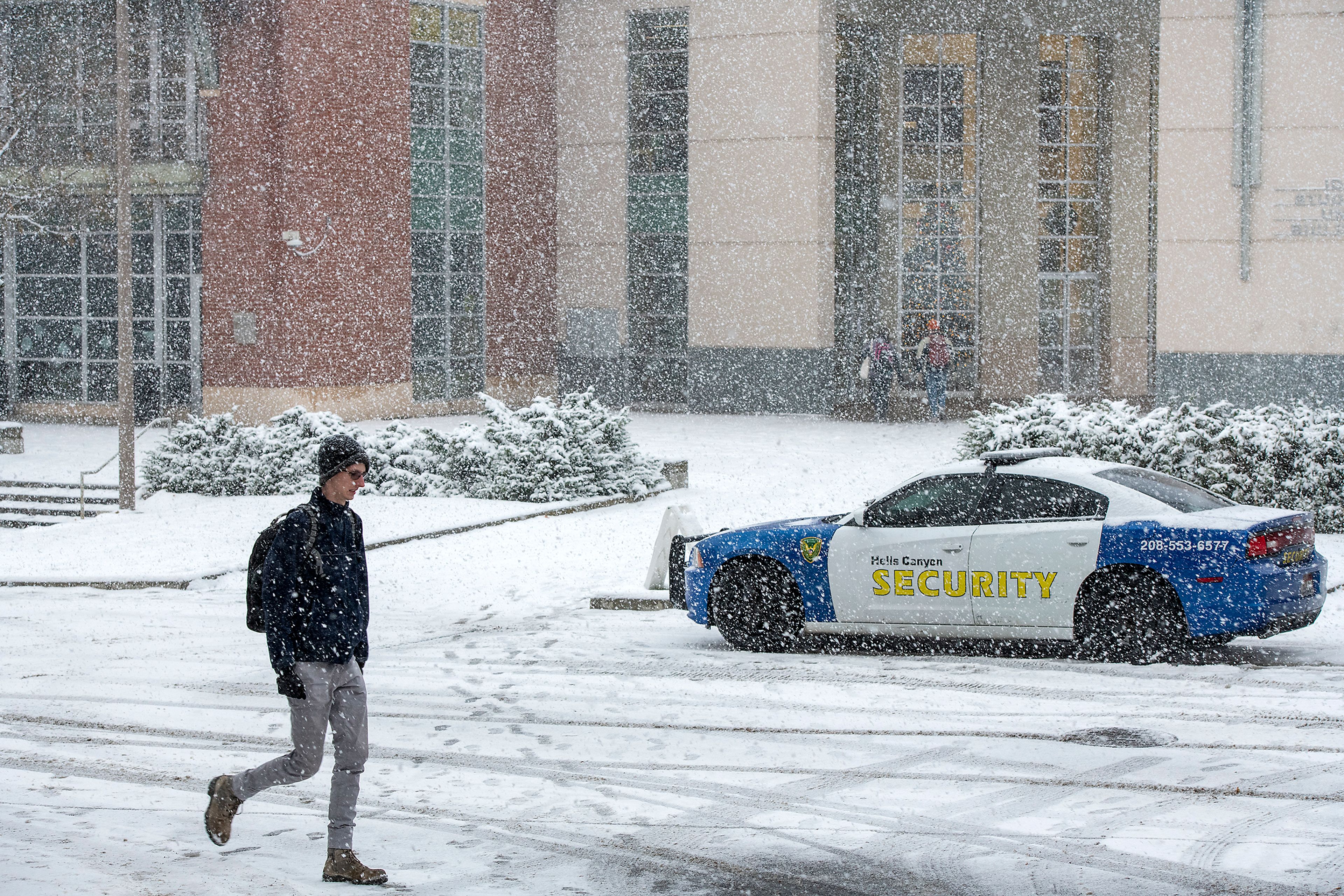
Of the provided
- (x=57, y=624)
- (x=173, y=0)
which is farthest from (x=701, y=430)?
(x=57, y=624)

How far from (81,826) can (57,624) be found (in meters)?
7.07

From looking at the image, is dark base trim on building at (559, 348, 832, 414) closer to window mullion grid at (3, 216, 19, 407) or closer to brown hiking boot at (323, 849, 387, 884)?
window mullion grid at (3, 216, 19, 407)

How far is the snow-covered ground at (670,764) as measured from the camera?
654cm

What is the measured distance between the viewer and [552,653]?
12055 mm

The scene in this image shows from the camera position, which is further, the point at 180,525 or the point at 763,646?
the point at 180,525

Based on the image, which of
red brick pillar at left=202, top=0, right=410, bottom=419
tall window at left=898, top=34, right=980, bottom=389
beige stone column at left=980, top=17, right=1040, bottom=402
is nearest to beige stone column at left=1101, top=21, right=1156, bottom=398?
beige stone column at left=980, top=17, right=1040, bottom=402

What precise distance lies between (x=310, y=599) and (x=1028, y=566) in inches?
245

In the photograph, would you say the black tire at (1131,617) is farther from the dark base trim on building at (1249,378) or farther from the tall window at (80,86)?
the tall window at (80,86)

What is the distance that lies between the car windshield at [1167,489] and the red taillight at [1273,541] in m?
0.55

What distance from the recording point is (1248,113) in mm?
29672

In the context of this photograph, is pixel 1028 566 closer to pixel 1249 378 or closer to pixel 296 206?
pixel 1249 378

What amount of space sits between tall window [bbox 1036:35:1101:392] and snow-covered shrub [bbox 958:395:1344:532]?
22.4 meters

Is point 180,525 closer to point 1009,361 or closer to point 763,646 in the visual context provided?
point 763,646

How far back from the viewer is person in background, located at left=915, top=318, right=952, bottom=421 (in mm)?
34500
